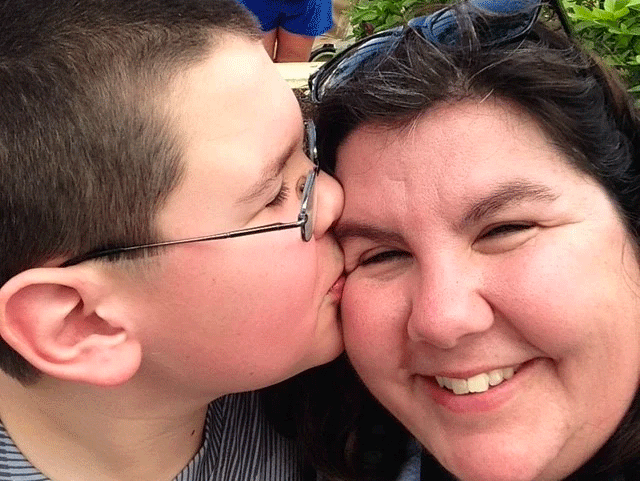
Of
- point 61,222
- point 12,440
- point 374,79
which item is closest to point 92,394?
point 12,440

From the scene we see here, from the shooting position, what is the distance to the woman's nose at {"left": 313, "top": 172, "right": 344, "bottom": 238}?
1.84 meters

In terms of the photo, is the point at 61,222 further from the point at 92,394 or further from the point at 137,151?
the point at 92,394

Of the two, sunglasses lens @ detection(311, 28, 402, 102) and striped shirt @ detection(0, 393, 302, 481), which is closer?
sunglasses lens @ detection(311, 28, 402, 102)

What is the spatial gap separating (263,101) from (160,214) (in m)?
0.34

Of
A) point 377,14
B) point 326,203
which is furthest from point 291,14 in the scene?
point 326,203

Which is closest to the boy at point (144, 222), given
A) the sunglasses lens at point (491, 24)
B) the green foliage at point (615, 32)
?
the sunglasses lens at point (491, 24)

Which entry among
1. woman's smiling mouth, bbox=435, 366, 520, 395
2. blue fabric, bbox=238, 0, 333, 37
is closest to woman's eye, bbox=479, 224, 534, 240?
woman's smiling mouth, bbox=435, 366, 520, 395

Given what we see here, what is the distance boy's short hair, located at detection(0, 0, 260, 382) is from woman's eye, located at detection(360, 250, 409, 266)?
52 cm

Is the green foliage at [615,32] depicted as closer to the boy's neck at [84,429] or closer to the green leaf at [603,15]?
the green leaf at [603,15]

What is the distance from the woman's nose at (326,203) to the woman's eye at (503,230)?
351 mm

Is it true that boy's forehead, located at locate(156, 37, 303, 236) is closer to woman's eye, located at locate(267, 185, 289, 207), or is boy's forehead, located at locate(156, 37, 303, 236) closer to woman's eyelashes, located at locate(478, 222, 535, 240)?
woman's eye, located at locate(267, 185, 289, 207)

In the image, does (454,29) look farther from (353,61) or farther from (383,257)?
(383,257)

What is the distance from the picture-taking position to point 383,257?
1.88 m

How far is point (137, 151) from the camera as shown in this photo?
63.9 inches
